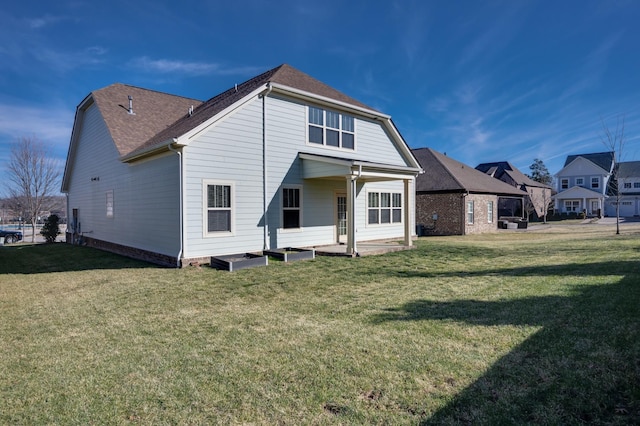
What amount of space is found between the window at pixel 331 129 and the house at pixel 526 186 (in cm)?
2845

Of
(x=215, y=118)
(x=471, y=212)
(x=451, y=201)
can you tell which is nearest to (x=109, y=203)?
(x=215, y=118)

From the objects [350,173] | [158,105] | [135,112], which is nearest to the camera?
[350,173]

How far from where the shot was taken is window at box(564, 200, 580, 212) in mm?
45384

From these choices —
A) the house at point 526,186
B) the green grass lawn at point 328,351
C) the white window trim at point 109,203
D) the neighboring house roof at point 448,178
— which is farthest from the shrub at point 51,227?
the house at point 526,186

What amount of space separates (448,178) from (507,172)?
23.6 m

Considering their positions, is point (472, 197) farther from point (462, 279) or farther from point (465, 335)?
point (465, 335)

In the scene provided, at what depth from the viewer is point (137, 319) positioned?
17.6ft

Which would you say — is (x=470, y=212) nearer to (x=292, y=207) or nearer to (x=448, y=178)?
(x=448, y=178)

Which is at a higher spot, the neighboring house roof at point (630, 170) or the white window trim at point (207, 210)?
the neighboring house roof at point (630, 170)

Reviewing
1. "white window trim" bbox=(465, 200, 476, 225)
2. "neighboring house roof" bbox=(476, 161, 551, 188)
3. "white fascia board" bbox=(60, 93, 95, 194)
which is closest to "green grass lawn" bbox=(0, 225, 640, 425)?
"white fascia board" bbox=(60, 93, 95, 194)

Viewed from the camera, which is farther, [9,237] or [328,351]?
[9,237]

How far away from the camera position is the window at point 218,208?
10562 mm

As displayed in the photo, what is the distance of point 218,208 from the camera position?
424 inches

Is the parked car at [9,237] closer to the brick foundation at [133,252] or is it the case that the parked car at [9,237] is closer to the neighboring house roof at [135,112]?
the brick foundation at [133,252]
